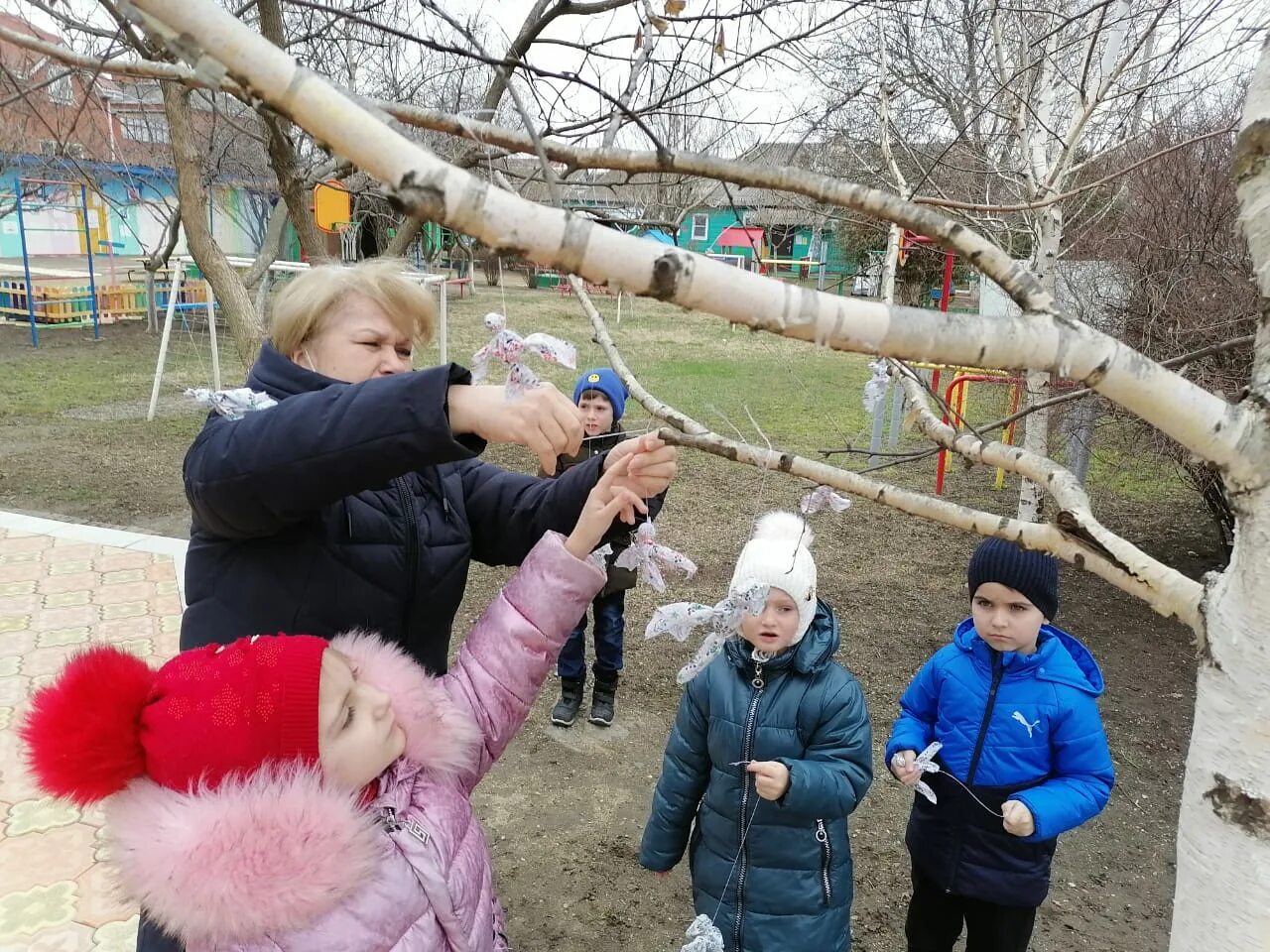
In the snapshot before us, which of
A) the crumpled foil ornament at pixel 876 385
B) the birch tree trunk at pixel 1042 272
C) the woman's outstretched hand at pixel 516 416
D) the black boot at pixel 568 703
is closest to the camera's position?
the woman's outstretched hand at pixel 516 416

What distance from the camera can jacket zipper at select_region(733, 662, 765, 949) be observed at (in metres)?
2.20

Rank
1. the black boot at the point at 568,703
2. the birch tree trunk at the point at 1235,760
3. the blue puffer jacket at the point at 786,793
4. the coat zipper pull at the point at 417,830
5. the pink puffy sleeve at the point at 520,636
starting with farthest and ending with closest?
the black boot at the point at 568,703
the blue puffer jacket at the point at 786,793
the pink puffy sleeve at the point at 520,636
the coat zipper pull at the point at 417,830
the birch tree trunk at the point at 1235,760

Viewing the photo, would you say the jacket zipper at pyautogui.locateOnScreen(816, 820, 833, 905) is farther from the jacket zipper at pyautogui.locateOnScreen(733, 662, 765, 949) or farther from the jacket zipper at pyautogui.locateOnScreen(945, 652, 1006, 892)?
the jacket zipper at pyautogui.locateOnScreen(945, 652, 1006, 892)

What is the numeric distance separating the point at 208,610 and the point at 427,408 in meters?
0.59

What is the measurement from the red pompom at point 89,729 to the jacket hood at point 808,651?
144 centimetres

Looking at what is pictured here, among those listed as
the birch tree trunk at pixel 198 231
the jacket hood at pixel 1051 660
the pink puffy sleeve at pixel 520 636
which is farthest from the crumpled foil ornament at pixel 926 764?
the birch tree trunk at pixel 198 231

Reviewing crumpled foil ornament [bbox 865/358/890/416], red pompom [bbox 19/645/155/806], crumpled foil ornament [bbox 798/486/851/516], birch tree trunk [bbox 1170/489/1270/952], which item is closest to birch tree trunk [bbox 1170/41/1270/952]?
birch tree trunk [bbox 1170/489/1270/952]

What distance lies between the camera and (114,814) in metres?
1.21

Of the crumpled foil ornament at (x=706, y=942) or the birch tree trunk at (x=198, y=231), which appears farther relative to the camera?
the birch tree trunk at (x=198, y=231)

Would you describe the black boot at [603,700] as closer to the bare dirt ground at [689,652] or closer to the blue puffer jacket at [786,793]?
the bare dirt ground at [689,652]

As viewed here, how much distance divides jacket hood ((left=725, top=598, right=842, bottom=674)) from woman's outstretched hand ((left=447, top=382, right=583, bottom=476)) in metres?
1.33

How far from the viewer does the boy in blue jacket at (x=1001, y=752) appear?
219cm

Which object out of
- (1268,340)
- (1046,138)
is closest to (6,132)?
(1046,138)

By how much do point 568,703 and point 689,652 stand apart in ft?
3.24
